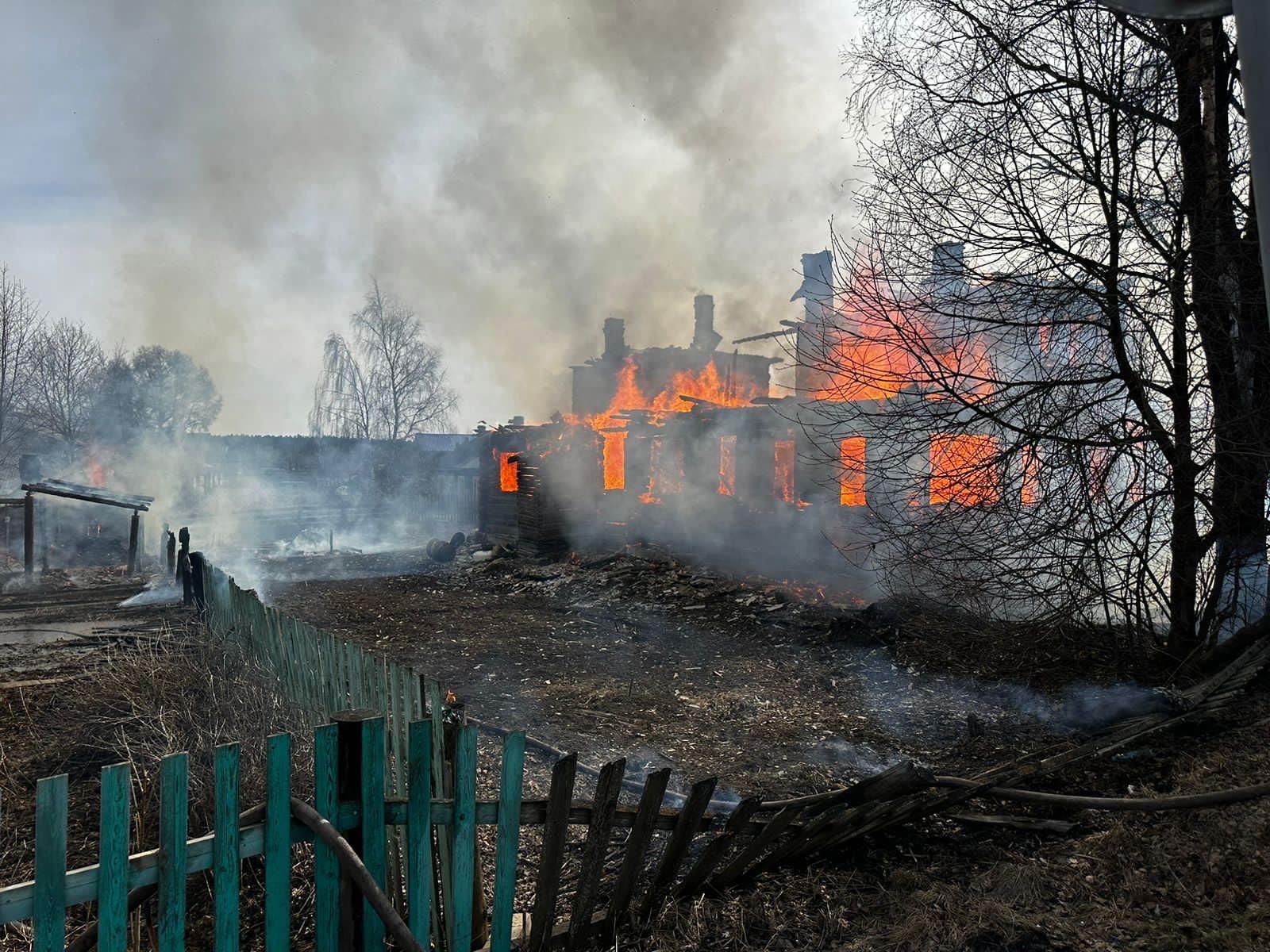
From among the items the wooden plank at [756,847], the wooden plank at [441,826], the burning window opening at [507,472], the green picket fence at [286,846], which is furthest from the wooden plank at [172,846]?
the burning window opening at [507,472]

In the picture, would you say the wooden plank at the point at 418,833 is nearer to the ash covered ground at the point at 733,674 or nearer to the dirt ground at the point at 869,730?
the dirt ground at the point at 869,730

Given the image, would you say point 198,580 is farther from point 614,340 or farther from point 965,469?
point 614,340

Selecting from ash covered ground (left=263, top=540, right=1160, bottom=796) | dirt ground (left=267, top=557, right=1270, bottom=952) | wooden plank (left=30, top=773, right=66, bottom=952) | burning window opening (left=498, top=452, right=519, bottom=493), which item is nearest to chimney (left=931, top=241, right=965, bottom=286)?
dirt ground (left=267, top=557, right=1270, bottom=952)

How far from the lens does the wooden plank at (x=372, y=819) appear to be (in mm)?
2623

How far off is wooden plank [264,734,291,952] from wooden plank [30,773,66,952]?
54 centimetres

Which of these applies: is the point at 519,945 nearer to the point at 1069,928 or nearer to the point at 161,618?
the point at 1069,928

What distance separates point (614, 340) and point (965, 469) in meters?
31.3

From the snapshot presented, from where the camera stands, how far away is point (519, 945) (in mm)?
3168

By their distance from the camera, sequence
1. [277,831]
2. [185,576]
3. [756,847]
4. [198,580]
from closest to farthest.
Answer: [277,831] → [756,847] → [198,580] → [185,576]

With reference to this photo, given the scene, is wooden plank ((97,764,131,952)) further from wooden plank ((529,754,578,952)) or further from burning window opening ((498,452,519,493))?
burning window opening ((498,452,519,493))

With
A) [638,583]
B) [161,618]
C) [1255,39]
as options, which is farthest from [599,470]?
[1255,39]

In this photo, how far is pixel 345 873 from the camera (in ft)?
8.28

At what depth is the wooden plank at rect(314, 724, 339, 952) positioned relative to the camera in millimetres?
2574

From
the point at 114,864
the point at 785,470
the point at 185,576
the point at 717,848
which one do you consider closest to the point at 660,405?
the point at 785,470
